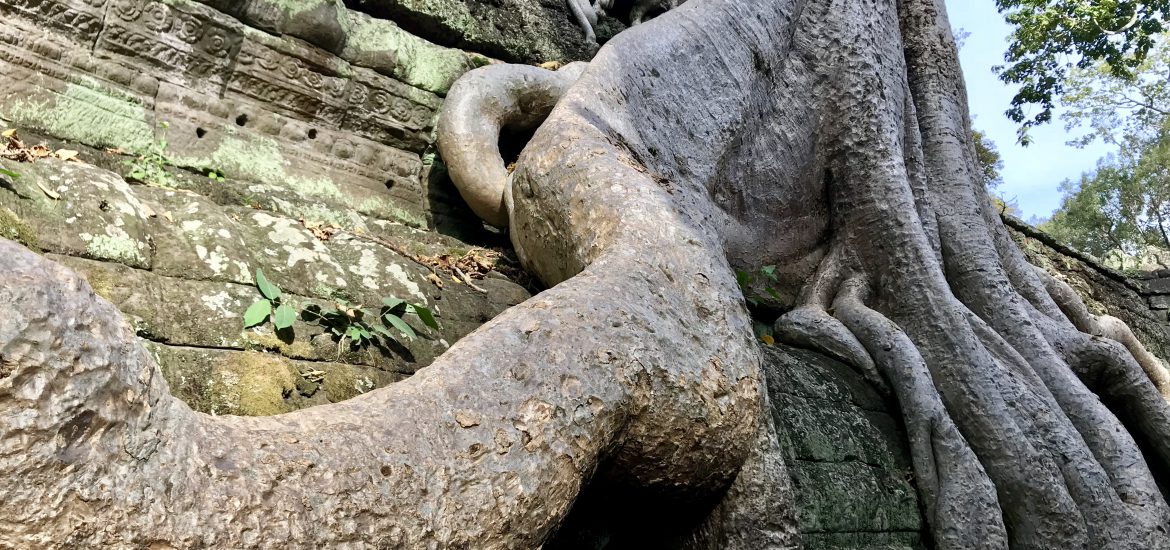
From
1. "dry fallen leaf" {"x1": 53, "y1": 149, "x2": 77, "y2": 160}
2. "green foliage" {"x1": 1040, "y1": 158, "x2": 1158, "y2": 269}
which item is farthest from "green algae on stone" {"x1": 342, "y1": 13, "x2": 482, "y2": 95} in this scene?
"green foliage" {"x1": 1040, "y1": 158, "x2": 1158, "y2": 269}

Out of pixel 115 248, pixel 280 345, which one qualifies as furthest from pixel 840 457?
pixel 115 248

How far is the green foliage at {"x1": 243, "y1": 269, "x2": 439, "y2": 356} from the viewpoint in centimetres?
180

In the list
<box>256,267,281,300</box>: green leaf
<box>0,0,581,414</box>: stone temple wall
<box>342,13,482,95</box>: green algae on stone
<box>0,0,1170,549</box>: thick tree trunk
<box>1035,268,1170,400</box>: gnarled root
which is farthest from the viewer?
<box>1035,268,1170,400</box>: gnarled root

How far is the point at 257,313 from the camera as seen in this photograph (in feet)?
5.86

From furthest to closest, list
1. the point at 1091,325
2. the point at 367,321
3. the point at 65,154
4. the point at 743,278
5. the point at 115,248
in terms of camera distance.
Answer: the point at 1091,325 → the point at 743,278 → the point at 65,154 → the point at 367,321 → the point at 115,248

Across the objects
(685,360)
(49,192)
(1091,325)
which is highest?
(1091,325)

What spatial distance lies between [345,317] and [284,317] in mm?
154

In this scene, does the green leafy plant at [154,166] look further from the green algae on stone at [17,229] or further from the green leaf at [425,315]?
the green leaf at [425,315]

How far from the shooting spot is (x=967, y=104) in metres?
4.20

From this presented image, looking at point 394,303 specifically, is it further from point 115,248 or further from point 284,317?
point 115,248

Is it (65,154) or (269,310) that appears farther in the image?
(65,154)

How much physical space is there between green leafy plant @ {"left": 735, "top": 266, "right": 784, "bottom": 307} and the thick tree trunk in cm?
6

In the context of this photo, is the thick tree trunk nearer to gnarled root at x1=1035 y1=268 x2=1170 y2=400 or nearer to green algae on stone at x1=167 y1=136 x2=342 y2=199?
gnarled root at x1=1035 y1=268 x2=1170 y2=400

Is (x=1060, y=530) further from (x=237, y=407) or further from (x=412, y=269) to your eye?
(x=237, y=407)
